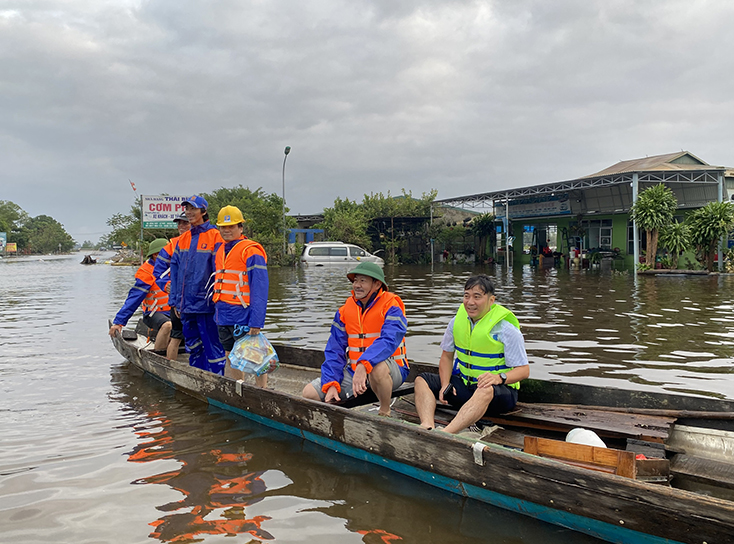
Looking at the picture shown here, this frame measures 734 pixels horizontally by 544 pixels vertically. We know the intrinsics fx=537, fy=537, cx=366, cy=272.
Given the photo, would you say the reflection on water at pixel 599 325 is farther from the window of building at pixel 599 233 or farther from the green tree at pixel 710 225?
the window of building at pixel 599 233

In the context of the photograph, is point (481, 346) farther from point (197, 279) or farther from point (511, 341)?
point (197, 279)

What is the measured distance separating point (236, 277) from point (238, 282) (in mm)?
55

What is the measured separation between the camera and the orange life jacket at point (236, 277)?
5410 mm

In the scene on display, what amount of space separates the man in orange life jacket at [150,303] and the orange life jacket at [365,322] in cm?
332

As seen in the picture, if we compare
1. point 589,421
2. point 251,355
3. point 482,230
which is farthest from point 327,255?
point 589,421

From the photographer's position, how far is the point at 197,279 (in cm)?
581

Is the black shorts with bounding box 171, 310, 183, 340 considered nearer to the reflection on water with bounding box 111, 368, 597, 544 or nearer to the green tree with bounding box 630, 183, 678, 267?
the reflection on water with bounding box 111, 368, 597, 544

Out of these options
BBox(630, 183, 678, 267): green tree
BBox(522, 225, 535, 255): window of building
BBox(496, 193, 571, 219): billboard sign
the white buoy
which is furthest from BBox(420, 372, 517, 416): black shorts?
BBox(522, 225, 535, 255): window of building

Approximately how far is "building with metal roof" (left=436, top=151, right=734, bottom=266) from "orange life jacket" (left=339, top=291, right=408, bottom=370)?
21.0m

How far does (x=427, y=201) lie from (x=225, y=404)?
36.2 metres

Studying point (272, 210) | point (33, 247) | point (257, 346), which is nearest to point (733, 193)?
point (272, 210)

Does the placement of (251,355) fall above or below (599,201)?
below

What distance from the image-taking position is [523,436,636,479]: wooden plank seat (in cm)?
310

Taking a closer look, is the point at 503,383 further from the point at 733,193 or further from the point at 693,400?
the point at 733,193
